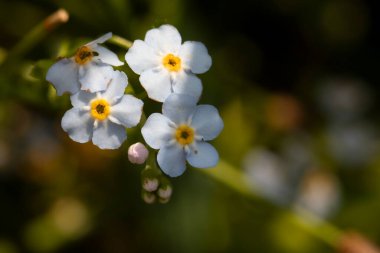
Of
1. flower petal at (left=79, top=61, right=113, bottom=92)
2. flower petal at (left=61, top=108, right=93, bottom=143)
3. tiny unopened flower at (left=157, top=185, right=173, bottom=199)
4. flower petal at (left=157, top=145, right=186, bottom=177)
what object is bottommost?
tiny unopened flower at (left=157, top=185, right=173, bottom=199)

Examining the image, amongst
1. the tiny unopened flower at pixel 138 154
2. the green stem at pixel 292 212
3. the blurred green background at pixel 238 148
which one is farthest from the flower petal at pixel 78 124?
the blurred green background at pixel 238 148

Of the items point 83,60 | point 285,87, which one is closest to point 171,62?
point 83,60

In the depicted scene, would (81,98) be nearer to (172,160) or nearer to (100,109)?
(100,109)

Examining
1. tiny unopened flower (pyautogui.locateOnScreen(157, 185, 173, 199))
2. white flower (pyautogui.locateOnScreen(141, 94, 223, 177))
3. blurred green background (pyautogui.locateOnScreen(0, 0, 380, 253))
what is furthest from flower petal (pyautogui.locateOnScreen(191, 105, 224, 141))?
blurred green background (pyautogui.locateOnScreen(0, 0, 380, 253))

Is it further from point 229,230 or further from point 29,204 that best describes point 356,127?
point 29,204

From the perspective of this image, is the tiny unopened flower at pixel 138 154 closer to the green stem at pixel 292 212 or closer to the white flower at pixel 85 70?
the white flower at pixel 85 70

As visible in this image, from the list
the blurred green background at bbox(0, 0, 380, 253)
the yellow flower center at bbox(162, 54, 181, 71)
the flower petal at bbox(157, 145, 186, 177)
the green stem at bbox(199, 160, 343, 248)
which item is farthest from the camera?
the blurred green background at bbox(0, 0, 380, 253)

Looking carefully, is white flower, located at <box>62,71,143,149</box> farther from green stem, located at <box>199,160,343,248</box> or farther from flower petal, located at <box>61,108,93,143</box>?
green stem, located at <box>199,160,343,248</box>
